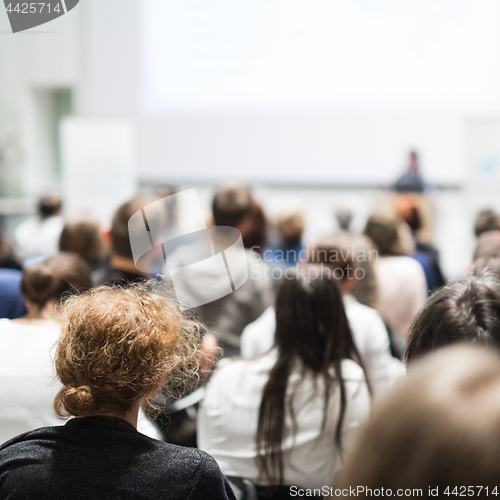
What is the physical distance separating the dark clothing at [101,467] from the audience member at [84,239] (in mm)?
1818

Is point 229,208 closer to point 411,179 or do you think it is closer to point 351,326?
point 351,326

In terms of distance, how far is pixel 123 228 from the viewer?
2148 millimetres

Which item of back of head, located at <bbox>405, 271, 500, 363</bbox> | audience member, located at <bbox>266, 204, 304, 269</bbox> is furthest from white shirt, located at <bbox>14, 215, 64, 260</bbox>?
back of head, located at <bbox>405, 271, 500, 363</bbox>

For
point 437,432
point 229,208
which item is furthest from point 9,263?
point 437,432

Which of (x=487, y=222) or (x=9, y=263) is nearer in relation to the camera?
(x=9, y=263)

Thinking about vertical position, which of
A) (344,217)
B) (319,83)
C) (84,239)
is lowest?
(344,217)

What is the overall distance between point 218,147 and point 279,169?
0.88 meters

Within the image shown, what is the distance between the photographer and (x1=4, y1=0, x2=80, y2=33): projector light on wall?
2064 millimetres

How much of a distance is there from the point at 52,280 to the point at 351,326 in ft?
3.13

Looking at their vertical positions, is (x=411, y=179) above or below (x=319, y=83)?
below

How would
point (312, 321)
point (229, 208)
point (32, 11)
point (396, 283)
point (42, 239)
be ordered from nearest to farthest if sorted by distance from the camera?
point (312, 321) < point (32, 11) < point (229, 208) < point (396, 283) < point (42, 239)

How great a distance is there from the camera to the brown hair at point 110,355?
35.6 inches

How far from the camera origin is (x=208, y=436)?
1.49 m

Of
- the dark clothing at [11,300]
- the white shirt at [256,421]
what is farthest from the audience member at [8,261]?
the white shirt at [256,421]
